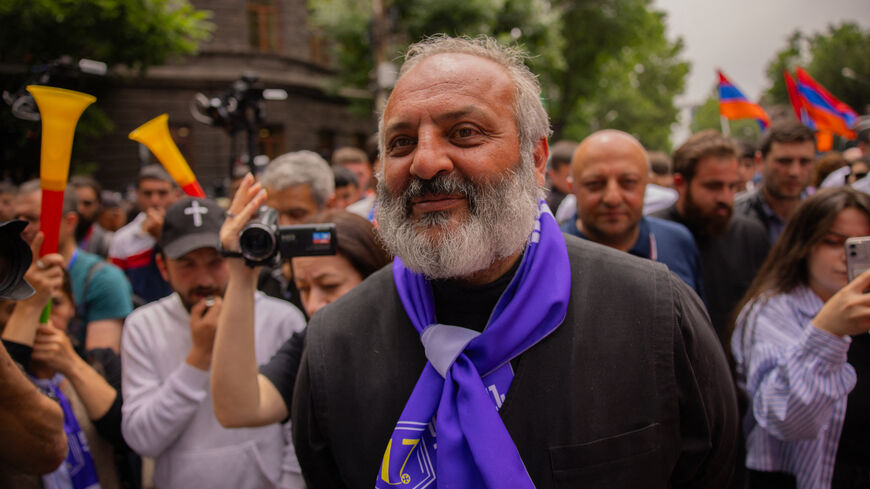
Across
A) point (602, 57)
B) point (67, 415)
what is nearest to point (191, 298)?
point (67, 415)

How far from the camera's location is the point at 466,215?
154 cm

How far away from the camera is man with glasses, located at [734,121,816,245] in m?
3.90

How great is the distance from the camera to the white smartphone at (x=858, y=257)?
195 centimetres

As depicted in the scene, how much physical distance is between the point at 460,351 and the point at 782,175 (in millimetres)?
3403

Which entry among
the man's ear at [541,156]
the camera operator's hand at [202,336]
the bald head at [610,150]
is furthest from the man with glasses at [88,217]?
the man's ear at [541,156]

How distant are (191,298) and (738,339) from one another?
7.54 ft

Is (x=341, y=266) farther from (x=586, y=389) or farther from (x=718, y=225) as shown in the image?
(x=718, y=225)

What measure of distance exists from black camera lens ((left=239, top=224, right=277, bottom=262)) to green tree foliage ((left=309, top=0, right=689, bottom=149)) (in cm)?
479

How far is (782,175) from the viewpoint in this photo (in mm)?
3926

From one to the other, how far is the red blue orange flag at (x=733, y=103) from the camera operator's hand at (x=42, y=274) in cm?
699

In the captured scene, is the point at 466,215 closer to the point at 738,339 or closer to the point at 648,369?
the point at 648,369

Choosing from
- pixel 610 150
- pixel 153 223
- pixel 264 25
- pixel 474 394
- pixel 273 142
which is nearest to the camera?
pixel 474 394

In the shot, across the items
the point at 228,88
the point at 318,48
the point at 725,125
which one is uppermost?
the point at 318,48

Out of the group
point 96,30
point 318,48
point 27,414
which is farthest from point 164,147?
point 318,48
